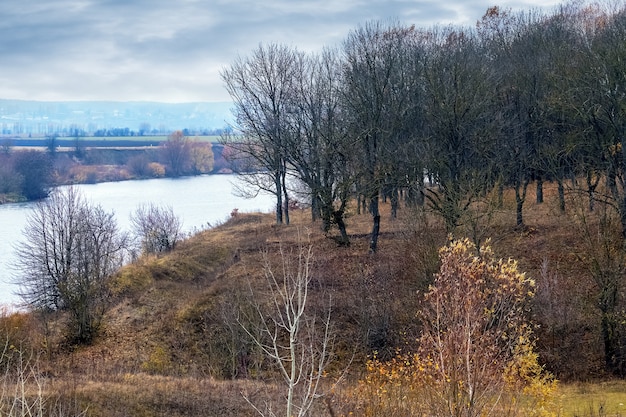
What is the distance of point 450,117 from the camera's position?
88.7 ft

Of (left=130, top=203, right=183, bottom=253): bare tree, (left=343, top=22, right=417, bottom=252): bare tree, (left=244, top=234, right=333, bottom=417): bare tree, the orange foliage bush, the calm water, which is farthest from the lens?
the calm water

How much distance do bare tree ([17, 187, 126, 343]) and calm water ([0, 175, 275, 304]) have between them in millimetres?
8053

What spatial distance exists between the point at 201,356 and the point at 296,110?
64.5 ft

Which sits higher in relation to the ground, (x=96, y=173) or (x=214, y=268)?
(x=96, y=173)

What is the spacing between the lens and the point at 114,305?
91.5 feet

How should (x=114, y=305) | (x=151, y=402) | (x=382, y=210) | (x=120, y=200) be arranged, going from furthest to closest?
(x=120, y=200) < (x=382, y=210) < (x=114, y=305) < (x=151, y=402)

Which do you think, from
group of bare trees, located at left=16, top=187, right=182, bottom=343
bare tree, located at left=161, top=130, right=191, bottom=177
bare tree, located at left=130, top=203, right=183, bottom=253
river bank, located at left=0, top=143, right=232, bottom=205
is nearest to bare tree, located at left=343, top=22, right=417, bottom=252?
group of bare trees, located at left=16, top=187, right=182, bottom=343

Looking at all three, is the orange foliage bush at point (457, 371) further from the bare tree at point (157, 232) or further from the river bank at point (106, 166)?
the river bank at point (106, 166)

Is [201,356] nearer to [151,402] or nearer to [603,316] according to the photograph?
[151,402]

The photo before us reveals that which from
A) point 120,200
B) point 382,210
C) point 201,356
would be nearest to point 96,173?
point 120,200

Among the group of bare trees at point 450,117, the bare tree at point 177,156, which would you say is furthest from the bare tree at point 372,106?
the bare tree at point 177,156

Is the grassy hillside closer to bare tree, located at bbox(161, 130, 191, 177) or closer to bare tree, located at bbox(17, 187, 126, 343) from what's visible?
bare tree, located at bbox(17, 187, 126, 343)

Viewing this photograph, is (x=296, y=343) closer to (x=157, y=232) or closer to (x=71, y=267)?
(x=71, y=267)

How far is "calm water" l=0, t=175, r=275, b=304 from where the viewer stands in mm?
47909
